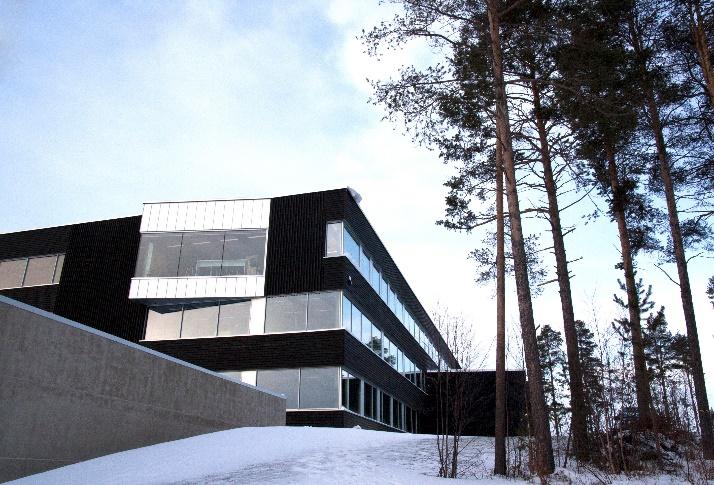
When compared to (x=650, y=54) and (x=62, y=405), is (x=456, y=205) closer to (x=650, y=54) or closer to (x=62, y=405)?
(x=650, y=54)

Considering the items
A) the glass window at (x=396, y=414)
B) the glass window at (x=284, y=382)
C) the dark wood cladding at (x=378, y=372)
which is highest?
the dark wood cladding at (x=378, y=372)

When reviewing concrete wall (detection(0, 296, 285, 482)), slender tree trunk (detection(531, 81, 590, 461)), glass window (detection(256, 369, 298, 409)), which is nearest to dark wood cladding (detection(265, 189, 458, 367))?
glass window (detection(256, 369, 298, 409))

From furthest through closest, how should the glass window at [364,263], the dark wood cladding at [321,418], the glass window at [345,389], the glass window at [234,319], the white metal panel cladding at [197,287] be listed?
1. the glass window at [364,263]
2. the white metal panel cladding at [197,287]
3. the glass window at [234,319]
4. the glass window at [345,389]
5. the dark wood cladding at [321,418]

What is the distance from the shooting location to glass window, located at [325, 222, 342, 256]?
22734 mm

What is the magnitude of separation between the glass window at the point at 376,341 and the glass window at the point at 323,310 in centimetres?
410

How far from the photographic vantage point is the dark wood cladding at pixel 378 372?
2236cm

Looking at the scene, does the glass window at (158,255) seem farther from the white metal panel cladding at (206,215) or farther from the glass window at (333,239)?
the glass window at (333,239)

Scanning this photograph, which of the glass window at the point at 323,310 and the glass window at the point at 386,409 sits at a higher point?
the glass window at the point at 323,310

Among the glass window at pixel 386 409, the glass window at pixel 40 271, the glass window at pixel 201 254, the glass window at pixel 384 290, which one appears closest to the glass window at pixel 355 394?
the glass window at pixel 386 409

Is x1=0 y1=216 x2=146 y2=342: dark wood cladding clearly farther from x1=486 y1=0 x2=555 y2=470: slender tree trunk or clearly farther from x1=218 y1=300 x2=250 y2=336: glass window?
x1=486 y1=0 x2=555 y2=470: slender tree trunk

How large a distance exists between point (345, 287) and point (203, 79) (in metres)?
8.88

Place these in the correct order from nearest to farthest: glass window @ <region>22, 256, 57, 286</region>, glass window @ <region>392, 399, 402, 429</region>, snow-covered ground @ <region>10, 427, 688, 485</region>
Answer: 1. snow-covered ground @ <region>10, 427, 688, 485</region>
2. glass window @ <region>22, 256, 57, 286</region>
3. glass window @ <region>392, 399, 402, 429</region>

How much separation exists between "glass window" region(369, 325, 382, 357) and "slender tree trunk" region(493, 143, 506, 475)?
526 inches

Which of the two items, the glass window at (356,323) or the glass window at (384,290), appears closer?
the glass window at (356,323)
